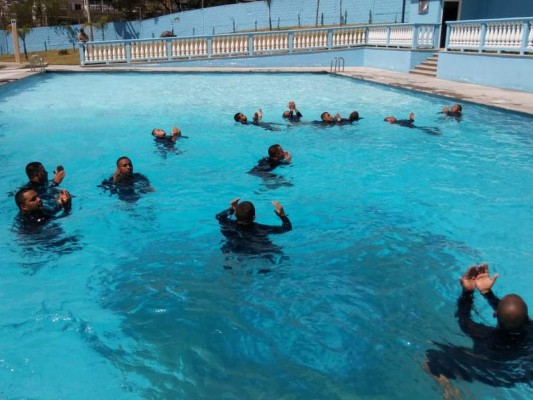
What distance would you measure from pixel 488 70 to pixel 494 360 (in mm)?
15953

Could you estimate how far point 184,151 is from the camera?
1064 cm

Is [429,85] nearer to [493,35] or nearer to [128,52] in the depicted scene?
[493,35]

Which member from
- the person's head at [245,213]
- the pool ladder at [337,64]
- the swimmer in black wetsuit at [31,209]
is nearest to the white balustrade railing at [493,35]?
the pool ladder at [337,64]

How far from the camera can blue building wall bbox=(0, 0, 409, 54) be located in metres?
39.0

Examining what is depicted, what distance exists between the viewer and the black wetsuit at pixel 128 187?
7.66 meters

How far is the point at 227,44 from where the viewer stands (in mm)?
26172

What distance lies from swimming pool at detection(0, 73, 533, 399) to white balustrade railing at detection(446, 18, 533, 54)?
5.43m

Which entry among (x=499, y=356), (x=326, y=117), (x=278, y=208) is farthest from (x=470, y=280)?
(x=326, y=117)

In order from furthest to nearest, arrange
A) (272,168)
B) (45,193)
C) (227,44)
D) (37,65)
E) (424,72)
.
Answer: (227,44), (37,65), (424,72), (272,168), (45,193)

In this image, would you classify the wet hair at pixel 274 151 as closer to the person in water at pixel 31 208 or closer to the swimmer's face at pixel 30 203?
the person in water at pixel 31 208

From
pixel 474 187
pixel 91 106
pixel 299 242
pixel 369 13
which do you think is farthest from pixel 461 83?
pixel 369 13

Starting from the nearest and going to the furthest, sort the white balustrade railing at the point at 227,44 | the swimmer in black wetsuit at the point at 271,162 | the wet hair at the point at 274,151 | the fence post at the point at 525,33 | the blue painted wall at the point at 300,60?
1. the wet hair at the point at 274,151
2. the swimmer in black wetsuit at the point at 271,162
3. the fence post at the point at 525,33
4. the white balustrade railing at the point at 227,44
5. the blue painted wall at the point at 300,60

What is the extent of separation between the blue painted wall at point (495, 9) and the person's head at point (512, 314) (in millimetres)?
21474

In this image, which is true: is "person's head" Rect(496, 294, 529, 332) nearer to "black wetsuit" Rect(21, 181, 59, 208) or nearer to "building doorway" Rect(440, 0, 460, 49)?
"black wetsuit" Rect(21, 181, 59, 208)
